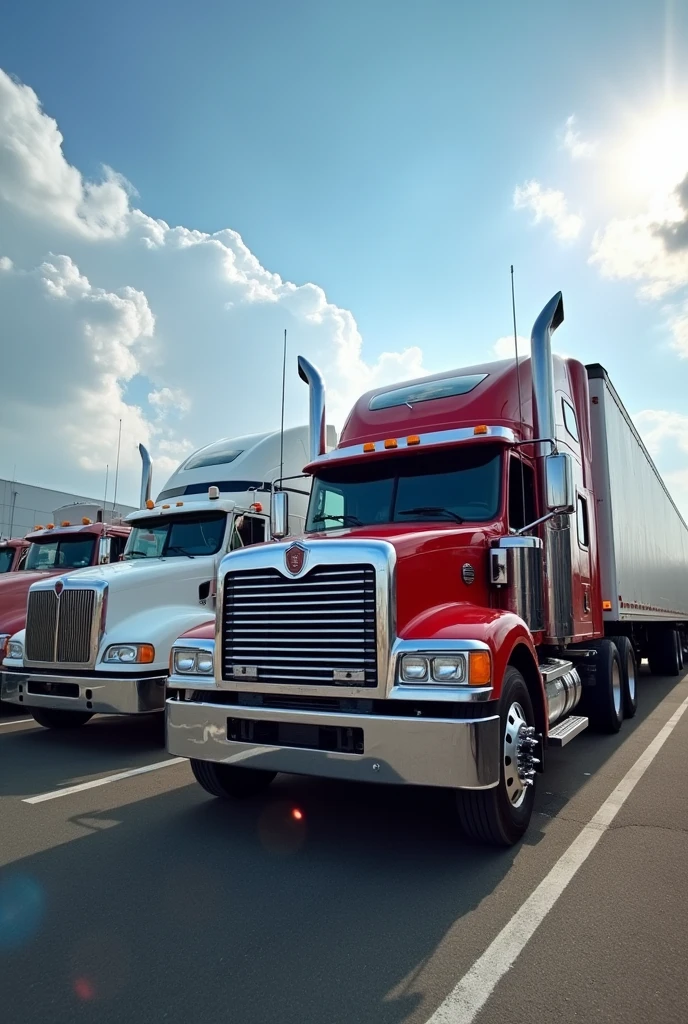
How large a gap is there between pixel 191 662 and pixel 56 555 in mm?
6443

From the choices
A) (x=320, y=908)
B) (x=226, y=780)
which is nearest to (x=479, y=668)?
(x=320, y=908)

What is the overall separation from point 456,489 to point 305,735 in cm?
228

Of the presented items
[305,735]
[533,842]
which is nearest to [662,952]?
[533,842]

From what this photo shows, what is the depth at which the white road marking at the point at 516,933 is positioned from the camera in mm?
2596

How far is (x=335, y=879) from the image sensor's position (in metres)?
3.79

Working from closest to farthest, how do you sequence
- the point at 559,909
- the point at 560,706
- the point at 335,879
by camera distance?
the point at 559,909 → the point at 335,879 → the point at 560,706

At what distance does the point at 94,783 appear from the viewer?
577 centimetres

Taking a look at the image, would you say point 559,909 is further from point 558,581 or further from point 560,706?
point 558,581

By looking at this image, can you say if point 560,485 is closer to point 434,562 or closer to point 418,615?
point 434,562

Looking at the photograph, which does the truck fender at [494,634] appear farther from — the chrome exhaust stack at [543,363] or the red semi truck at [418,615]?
the chrome exhaust stack at [543,363]

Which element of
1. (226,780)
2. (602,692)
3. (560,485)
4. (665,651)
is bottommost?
(226,780)

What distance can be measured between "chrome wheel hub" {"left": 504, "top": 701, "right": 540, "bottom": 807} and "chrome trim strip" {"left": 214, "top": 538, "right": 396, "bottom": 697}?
94 centimetres

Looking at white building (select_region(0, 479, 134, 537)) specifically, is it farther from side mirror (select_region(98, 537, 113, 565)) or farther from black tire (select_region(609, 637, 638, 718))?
black tire (select_region(609, 637, 638, 718))

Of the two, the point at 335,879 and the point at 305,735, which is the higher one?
the point at 305,735
